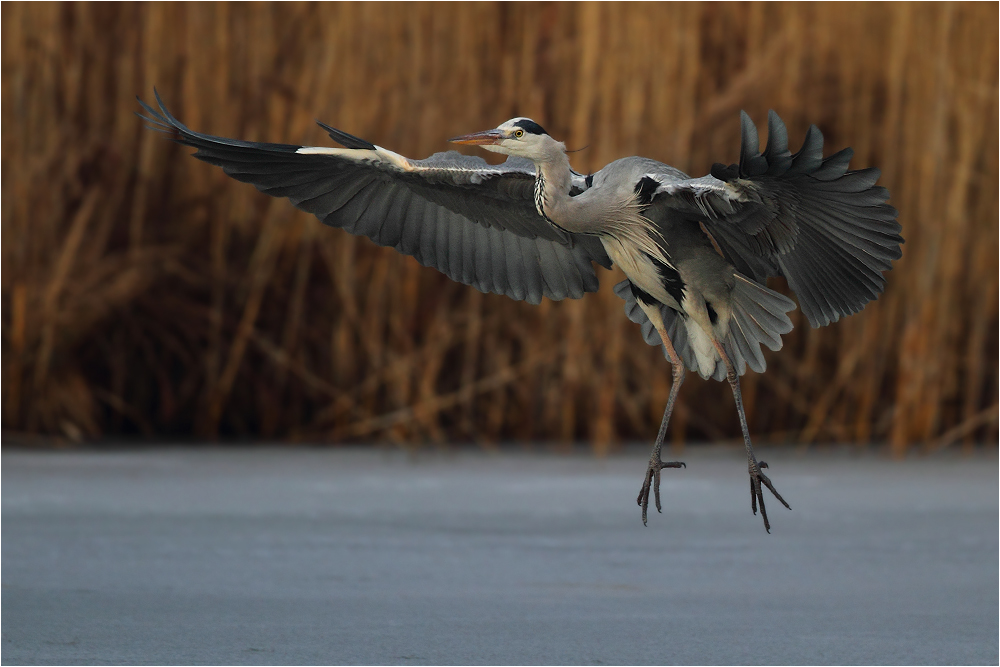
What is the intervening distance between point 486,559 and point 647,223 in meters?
1.58

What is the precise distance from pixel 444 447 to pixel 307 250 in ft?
3.25

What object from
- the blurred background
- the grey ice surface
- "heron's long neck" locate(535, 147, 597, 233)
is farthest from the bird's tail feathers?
the blurred background

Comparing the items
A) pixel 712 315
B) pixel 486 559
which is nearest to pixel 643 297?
pixel 712 315

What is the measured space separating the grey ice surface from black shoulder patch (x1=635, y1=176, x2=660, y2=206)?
3.44ft

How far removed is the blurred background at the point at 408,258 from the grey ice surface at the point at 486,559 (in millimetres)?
282

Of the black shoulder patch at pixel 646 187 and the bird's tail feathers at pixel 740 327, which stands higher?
the black shoulder patch at pixel 646 187

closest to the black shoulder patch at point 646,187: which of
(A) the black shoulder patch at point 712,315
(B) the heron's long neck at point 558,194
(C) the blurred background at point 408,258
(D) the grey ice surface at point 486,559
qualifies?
(B) the heron's long neck at point 558,194

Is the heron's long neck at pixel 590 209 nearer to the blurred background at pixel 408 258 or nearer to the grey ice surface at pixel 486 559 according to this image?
the grey ice surface at pixel 486 559

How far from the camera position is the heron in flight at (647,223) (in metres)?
2.78

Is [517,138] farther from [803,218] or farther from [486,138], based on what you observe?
[803,218]

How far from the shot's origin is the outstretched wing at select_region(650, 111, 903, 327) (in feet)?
8.48

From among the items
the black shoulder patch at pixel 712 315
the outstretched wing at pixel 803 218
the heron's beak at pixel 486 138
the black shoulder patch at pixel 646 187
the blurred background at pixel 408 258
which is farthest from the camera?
the blurred background at pixel 408 258

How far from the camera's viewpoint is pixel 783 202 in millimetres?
2822

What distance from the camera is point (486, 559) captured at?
13.8 feet
